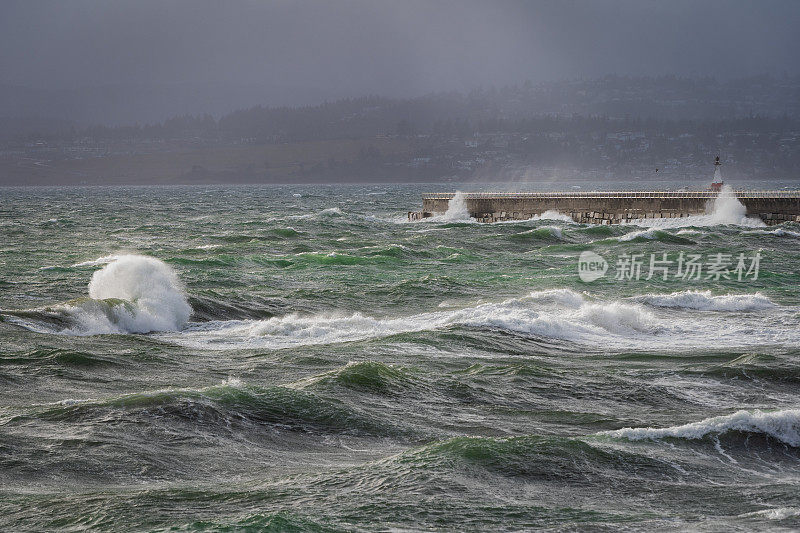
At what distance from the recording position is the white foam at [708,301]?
25.8 meters

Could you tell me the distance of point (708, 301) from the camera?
26.3 metres

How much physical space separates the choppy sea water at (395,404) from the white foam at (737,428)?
0.12 feet

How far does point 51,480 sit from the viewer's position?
9.73 metres

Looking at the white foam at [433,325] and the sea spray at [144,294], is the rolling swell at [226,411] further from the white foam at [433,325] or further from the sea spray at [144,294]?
the sea spray at [144,294]

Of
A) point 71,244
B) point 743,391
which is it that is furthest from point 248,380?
point 71,244

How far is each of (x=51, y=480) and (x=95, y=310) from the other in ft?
38.8

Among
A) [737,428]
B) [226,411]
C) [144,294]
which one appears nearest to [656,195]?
[144,294]

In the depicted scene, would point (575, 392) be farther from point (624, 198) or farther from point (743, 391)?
point (624, 198)

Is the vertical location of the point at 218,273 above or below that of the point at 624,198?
below

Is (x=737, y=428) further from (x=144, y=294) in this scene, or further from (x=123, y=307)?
(x=144, y=294)

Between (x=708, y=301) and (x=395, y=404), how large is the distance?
1524 centimetres

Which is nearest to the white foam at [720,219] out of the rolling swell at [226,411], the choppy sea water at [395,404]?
the choppy sea water at [395,404]

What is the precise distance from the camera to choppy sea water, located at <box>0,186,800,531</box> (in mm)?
9094

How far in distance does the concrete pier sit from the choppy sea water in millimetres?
32820
